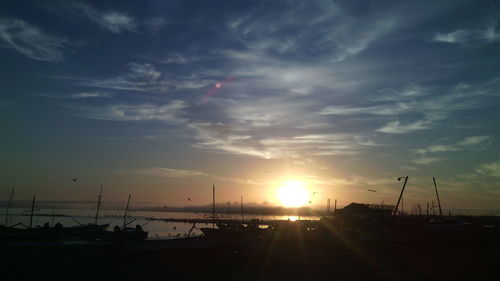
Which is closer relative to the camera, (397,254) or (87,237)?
(397,254)

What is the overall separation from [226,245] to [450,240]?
23236 mm

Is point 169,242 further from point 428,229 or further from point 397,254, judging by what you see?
point 428,229

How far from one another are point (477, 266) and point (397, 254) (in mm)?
7284

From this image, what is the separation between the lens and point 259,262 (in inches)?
1072

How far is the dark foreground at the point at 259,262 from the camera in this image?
2191 centimetres

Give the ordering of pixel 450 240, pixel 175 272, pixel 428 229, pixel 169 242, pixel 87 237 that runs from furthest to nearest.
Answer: pixel 87 237 < pixel 428 229 < pixel 450 240 < pixel 169 242 < pixel 175 272

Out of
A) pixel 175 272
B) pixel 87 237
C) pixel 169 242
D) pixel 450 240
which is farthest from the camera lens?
pixel 87 237

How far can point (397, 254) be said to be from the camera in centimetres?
3156

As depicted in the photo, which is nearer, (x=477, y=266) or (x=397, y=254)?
(x=477, y=266)

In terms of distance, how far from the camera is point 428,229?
1703 inches

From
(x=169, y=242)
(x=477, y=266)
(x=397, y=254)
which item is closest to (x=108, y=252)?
(x=169, y=242)

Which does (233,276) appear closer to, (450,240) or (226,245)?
(226,245)

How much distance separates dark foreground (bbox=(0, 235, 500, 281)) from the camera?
2191 centimetres

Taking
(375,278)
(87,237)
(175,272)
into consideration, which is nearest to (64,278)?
(175,272)
